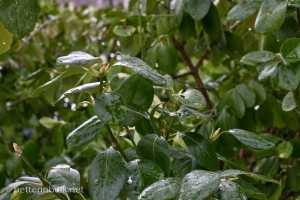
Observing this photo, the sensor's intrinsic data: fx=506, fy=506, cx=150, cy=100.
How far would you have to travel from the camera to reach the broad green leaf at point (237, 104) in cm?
129

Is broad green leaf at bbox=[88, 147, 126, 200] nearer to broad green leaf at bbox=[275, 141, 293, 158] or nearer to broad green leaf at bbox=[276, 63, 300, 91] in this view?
broad green leaf at bbox=[276, 63, 300, 91]

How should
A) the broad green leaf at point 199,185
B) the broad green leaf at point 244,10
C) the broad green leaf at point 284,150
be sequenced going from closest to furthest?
1. the broad green leaf at point 199,185
2. the broad green leaf at point 244,10
3. the broad green leaf at point 284,150

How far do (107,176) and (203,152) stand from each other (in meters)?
0.18

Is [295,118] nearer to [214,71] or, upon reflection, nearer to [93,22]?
[214,71]

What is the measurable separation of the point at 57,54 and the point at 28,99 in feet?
1.00

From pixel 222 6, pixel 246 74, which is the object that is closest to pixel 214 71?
pixel 246 74

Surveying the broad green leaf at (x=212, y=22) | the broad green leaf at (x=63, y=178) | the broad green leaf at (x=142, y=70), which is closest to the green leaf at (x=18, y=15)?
the broad green leaf at (x=142, y=70)

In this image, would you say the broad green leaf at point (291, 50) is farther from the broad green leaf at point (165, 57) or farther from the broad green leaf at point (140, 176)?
the broad green leaf at point (165, 57)

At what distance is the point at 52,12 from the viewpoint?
2.11m

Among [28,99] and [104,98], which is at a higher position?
[104,98]

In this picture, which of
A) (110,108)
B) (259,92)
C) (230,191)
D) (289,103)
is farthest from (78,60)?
(259,92)

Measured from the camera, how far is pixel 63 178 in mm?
901

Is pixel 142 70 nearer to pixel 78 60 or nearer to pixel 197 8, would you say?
pixel 78 60

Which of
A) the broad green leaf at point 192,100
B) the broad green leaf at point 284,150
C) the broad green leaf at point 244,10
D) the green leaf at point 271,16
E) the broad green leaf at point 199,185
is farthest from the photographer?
the broad green leaf at point 284,150
